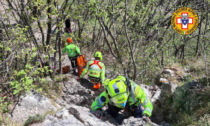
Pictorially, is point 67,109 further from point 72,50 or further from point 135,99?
point 72,50

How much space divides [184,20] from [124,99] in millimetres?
6078

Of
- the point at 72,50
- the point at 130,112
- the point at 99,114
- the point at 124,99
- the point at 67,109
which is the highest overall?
the point at 72,50

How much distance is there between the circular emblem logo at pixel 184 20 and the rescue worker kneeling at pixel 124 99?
192 inches

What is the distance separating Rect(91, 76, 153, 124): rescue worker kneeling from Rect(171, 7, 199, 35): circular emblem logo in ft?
16.0

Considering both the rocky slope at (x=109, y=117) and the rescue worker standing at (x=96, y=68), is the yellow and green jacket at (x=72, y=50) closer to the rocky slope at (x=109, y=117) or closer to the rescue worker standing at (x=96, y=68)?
the rescue worker standing at (x=96, y=68)

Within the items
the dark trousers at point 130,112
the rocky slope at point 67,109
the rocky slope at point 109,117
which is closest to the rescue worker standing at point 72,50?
the rocky slope at point 67,109

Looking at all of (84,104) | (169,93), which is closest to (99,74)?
(84,104)

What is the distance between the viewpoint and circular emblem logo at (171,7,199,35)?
7666 mm

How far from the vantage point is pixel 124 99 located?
3.84m

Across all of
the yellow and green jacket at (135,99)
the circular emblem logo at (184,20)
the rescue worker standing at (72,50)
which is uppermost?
the circular emblem logo at (184,20)

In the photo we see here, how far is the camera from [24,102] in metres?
4.85

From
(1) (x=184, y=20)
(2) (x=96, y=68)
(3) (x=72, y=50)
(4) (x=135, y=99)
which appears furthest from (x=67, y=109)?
(1) (x=184, y=20)

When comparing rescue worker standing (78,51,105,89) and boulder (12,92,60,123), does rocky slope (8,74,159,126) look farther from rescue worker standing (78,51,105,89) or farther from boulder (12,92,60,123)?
rescue worker standing (78,51,105,89)

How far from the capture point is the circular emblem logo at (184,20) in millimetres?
7666
